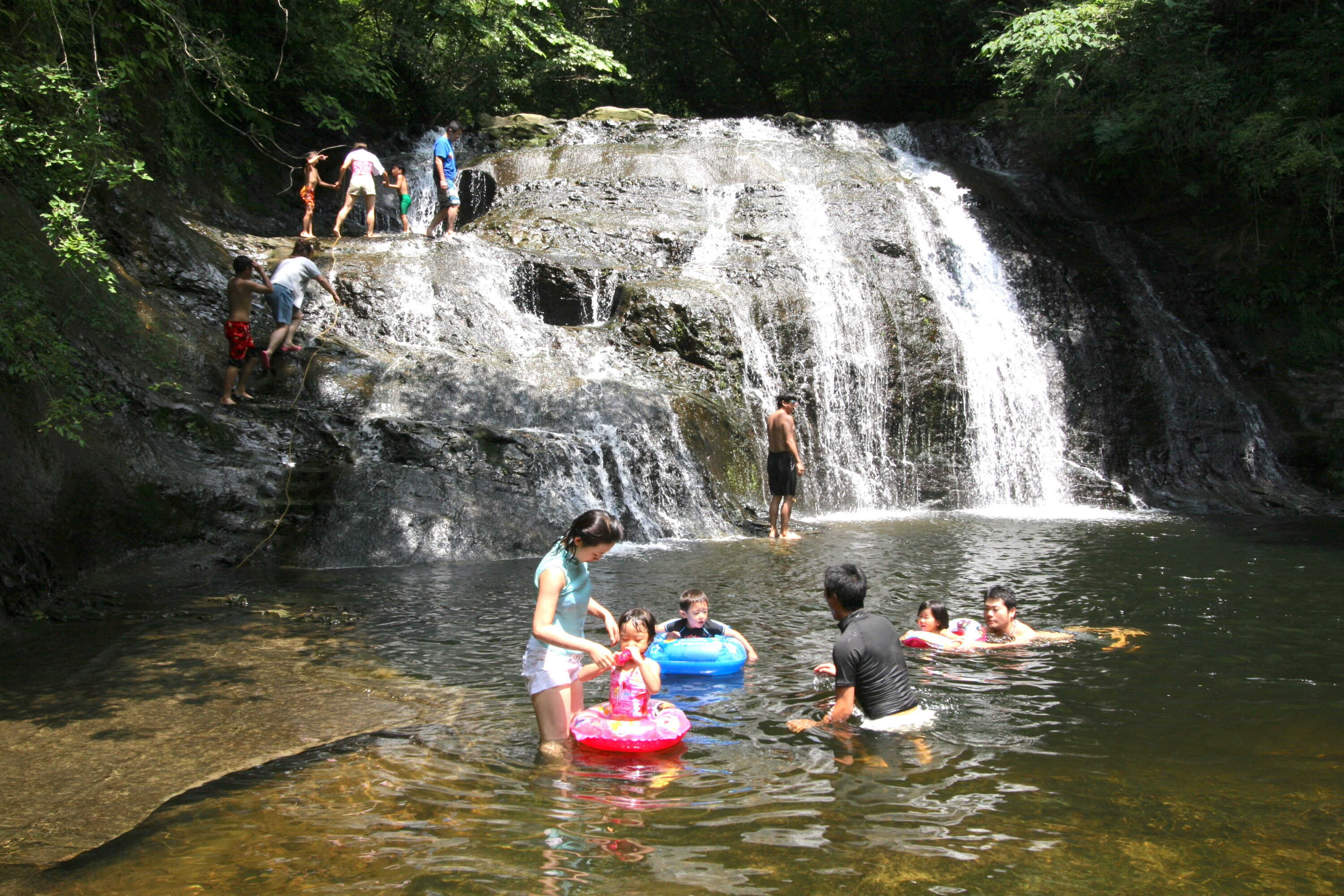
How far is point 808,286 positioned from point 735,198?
3.45m

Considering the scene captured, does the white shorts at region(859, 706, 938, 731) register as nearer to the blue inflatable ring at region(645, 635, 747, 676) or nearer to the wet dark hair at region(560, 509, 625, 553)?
the blue inflatable ring at region(645, 635, 747, 676)

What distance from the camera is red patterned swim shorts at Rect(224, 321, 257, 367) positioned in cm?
1087

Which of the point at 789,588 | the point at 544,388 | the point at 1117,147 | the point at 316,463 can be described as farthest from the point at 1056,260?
the point at 316,463

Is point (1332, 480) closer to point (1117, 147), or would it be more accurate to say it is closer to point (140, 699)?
point (1117, 147)

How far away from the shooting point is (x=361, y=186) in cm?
1534

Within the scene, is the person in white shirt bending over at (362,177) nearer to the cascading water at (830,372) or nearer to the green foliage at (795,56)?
the cascading water at (830,372)

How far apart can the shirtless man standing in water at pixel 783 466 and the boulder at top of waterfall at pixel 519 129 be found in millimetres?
11417

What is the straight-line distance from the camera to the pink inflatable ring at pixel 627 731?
4.50 m

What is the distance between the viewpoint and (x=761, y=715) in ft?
17.2

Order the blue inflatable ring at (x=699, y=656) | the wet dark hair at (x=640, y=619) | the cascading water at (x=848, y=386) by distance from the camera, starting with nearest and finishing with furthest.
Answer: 1. the wet dark hair at (x=640, y=619)
2. the blue inflatable ring at (x=699, y=656)
3. the cascading water at (x=848, y=386)

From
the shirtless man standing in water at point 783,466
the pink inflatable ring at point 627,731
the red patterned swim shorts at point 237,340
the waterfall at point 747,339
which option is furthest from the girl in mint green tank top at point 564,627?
the waterfall at point 747,339

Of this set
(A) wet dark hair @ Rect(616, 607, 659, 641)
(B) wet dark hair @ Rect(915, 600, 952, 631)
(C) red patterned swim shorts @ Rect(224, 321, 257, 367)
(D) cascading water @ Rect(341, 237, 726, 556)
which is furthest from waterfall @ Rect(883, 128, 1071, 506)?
(A) wet dark hair @ Rect(616, 607, 659, 641)

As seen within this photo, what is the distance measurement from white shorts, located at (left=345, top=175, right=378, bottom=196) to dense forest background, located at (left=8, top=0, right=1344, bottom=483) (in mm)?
974

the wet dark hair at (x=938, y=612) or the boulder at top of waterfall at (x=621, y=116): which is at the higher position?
the boulder at top of waterfall at (x=621, y=116)
